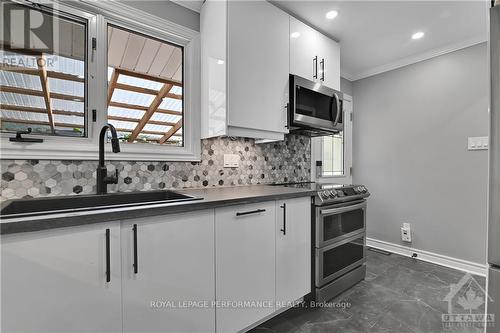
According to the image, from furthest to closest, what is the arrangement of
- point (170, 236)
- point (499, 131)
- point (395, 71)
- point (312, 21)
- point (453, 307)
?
point (395, 71) < point (312, 21) < point (453, 307) < point (170, 236) < point (499, 131)

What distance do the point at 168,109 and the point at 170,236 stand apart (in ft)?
3.72

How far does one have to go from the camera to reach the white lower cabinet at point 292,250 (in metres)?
1.63

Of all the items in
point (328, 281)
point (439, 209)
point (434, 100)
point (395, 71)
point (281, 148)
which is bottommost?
point (328, 281)

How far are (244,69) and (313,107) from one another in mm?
820

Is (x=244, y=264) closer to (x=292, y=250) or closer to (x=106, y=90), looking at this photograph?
(x=292, y=250)

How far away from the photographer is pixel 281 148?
2.56 meters

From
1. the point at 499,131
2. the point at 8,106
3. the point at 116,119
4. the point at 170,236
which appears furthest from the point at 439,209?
the point at 8,106

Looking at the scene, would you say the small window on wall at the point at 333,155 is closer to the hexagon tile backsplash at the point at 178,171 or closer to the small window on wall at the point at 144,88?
the hexagon tile backsplash at the point at 178,171

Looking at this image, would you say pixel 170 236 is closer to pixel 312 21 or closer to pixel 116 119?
pixel 116 119

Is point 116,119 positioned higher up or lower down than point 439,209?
higher up

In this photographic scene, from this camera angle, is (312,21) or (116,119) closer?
(116,119)

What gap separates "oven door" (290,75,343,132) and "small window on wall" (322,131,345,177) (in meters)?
0.78

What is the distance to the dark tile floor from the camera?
163 cm

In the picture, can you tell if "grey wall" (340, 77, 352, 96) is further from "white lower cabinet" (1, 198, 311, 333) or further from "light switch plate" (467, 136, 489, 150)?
"white lower cabinet" (1, 198, 311, 333)
